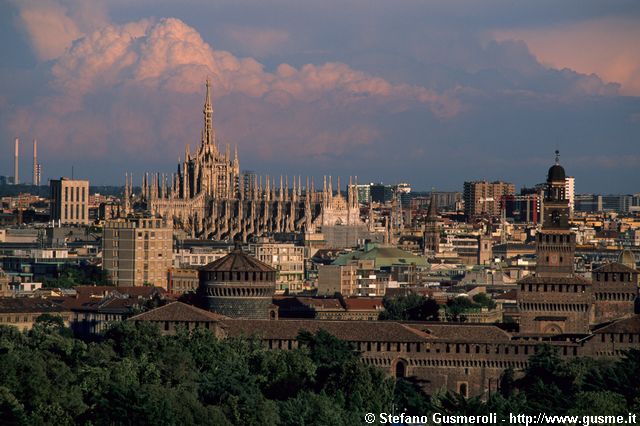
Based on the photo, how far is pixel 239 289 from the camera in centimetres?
12900

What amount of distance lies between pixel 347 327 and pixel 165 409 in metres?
33.2

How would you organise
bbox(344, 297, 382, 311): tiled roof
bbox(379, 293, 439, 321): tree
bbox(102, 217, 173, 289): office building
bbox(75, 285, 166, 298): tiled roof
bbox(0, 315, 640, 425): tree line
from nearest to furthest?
bbox(0, 315, 640, 425): tree line
bbox(379, 293, 439, 321): tree
bbox(344, 297, 382, 311): tiled roof
bbox(75, 285, 166, 298): tiled roof
bbox(102, 217, 173, 289): office building

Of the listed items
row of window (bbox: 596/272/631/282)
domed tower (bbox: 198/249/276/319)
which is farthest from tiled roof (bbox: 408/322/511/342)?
row of window (bbox: 596/272/631/282)

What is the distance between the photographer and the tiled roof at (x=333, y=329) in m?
123

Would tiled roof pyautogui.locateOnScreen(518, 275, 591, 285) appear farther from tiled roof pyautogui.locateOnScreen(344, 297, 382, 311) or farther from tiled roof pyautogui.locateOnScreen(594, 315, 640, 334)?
tiled roof pyautogui.locateOnScreen(344, 297, 382, 311)

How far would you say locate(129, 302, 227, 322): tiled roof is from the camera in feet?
403

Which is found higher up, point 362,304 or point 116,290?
point 116,290

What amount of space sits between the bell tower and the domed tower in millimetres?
17456

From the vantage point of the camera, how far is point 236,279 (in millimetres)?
128875

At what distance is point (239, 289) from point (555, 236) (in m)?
21.4

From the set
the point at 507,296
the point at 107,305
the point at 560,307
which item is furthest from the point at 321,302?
the point at 560,307

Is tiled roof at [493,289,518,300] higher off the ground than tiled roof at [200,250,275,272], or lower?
lower

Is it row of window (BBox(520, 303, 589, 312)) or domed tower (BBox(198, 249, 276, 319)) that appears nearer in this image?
domed tower (BBox(198, 249, 276, 319))

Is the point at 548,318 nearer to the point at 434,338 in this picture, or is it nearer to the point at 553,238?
the point at 434,338
